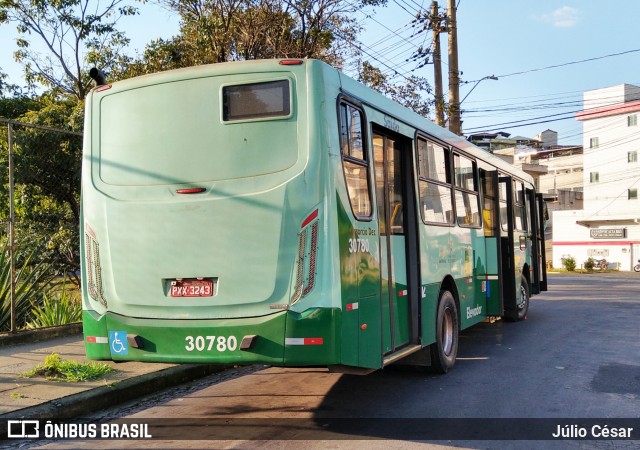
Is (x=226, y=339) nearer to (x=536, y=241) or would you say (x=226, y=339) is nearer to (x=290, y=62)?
(x=290, y=62)

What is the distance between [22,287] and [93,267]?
441 cm

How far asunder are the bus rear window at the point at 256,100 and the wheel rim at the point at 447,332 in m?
3.99

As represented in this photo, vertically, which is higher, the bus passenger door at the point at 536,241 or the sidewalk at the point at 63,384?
the bus passenger door at the point at 536,241

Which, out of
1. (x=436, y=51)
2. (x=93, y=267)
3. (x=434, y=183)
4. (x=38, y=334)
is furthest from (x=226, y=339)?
(x=436, y=51)

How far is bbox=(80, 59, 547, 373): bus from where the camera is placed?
18.1 ft

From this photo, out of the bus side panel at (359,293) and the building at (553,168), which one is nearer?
the bus side panel at (359,293)

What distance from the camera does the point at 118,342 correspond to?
6039 millimetres

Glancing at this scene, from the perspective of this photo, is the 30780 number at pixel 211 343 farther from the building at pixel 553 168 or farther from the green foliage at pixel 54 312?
the building at pixel 553 168

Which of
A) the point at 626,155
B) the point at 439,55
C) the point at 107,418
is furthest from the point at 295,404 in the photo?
the point at 626,155

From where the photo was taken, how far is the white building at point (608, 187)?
4844 centimetres

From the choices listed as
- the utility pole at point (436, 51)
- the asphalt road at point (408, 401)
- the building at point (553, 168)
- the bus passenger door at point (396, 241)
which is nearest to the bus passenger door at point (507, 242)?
the asphalt road at point (408, 401)

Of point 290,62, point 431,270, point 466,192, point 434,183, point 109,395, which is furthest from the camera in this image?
point 466,192

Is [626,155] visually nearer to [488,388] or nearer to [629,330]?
[629,330]

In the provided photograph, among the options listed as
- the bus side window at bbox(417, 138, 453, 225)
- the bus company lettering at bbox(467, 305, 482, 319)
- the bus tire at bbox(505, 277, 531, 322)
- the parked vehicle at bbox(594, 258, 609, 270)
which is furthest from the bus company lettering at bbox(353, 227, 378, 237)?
the parked vehicle at bbox(594, 258, 609, 270)
